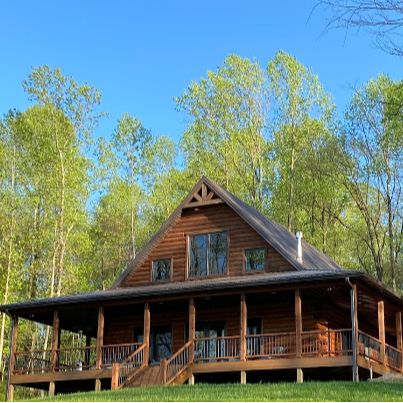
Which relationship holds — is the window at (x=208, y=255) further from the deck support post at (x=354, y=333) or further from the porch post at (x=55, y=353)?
the deck support post at (x=354, y=333)

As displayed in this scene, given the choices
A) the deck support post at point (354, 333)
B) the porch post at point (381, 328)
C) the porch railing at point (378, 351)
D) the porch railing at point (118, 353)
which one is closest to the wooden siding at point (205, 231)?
the porch railing at point (118, 353)

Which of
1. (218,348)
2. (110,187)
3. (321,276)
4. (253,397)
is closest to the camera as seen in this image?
(253,397)

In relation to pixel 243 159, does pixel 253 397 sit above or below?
below

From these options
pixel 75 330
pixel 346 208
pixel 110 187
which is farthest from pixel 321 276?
pixel 110 187

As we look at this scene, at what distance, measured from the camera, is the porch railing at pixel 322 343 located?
839 inches

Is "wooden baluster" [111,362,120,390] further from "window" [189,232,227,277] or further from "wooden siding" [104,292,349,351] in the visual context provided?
"window" [189,232,227,277]

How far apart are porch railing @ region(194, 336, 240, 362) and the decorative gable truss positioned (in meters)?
5.10

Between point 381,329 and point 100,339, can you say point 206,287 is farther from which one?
point 381,329

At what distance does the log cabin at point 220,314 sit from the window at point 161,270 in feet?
0.13

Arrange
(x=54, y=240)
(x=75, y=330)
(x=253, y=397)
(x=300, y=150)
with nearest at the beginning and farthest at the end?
(x=253, y=397) < (x=75, y=330) < (x=54, y=240) < (x=300, y=150)

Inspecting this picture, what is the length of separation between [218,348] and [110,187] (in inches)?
818

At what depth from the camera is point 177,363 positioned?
22.6m

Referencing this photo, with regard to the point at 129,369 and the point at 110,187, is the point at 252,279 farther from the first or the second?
the point at 110,187

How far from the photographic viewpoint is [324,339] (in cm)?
2361
